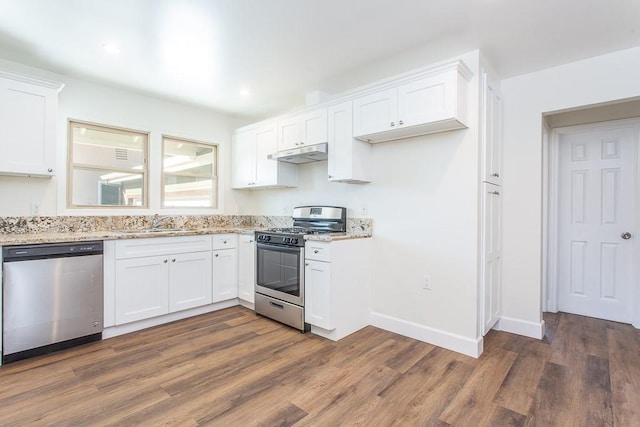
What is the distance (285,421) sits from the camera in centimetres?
183

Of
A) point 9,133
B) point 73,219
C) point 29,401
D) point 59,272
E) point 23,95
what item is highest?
point 23,95

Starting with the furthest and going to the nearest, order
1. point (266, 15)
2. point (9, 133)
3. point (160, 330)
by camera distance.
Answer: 1. point (160, 330)
2. point (9, 133)
3. point (266, 15)

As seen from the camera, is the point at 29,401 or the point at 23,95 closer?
the point at 29,401

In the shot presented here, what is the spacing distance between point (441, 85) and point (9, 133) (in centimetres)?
364

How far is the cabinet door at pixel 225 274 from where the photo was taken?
12.5ft

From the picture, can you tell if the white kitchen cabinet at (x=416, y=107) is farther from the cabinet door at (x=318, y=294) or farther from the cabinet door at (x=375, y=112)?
the cabinet door at (x=318, y=294)

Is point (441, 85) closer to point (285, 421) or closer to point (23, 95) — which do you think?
point (285, 421)

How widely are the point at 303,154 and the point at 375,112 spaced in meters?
0.95

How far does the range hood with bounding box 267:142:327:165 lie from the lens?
338 cm

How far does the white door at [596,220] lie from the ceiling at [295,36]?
1270 millimetres

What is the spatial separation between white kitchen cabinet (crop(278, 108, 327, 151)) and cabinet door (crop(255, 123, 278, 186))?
16 cm

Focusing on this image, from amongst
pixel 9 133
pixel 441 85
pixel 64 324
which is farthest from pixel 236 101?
pixel 64 324

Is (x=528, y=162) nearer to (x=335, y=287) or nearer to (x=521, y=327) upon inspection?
(x=521, y=327)

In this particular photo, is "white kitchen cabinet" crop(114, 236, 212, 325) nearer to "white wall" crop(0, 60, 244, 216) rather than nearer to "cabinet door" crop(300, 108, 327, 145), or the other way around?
"white wall" crop(0, 60, 244, 216)
